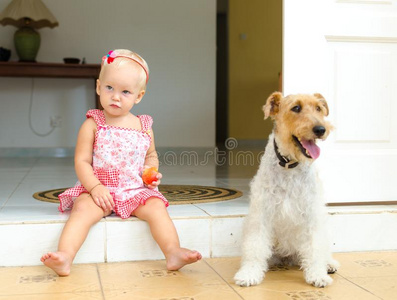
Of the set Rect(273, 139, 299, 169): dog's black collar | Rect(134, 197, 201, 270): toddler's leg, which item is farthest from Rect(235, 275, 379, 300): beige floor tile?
Rect(273, 139, 299, 169): dog's black collar

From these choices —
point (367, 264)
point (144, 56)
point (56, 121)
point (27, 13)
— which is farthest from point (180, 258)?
point (144, 56)

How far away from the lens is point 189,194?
8.77ft

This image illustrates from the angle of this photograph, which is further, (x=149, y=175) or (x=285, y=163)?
(x=149, y=175)

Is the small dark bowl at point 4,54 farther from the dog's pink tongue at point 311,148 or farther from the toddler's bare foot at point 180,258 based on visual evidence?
the dog's pink tongue at point 311,148

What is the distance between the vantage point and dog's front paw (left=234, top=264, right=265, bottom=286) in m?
1.66

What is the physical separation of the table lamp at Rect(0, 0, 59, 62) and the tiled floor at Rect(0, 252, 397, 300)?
4.02 metres

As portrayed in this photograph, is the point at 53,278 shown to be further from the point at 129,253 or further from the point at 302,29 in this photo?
the point at 302,29

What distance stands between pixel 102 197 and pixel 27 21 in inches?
161

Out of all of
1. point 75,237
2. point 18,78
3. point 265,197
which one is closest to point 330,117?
point 265,197

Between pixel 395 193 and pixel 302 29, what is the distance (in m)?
0.84

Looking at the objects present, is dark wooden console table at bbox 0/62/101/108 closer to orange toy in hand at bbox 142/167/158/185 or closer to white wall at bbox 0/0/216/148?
white wall at bbox 0/0/216/148

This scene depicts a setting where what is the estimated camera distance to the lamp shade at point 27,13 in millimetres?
5285

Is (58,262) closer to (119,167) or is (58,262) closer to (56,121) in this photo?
(119,167)

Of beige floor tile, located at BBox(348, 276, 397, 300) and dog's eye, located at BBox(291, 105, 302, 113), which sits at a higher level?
Result: dog's eye, located at BBox(291, 105, 302, 113)
